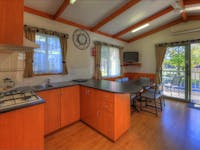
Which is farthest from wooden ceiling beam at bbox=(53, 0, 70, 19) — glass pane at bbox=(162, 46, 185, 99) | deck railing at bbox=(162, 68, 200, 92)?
deck railing at bbox=(162, 68, 200, 92)

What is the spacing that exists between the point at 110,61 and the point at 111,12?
1955 millimetres

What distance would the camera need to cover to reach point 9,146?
3.96 ft

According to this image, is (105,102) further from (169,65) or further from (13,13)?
(169,65)

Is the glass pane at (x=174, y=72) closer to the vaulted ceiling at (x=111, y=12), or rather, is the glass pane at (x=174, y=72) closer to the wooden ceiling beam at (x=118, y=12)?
the vaulted ceiling at (x=111, y=12)

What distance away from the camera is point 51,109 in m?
2.15

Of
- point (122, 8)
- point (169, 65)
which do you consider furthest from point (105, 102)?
point (169, 65)

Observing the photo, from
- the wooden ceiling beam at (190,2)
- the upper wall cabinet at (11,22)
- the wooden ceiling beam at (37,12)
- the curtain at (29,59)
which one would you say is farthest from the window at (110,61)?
the upper wall cabinet at (11,22)

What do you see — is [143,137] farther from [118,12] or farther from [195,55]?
[195,55]

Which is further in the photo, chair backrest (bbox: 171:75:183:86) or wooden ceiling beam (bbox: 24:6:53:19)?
chair backrest (bbox: 171:75:183:86)

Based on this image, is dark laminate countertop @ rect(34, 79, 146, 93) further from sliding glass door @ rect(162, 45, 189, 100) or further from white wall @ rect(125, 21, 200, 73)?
white wall @ rect(125, 21, 200, 73)

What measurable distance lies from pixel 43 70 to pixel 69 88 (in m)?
0.83

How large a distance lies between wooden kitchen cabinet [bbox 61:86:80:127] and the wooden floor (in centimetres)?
17

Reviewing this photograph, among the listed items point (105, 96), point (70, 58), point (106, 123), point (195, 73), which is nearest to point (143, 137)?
point (106, 123)

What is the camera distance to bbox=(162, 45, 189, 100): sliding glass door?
157 inches
